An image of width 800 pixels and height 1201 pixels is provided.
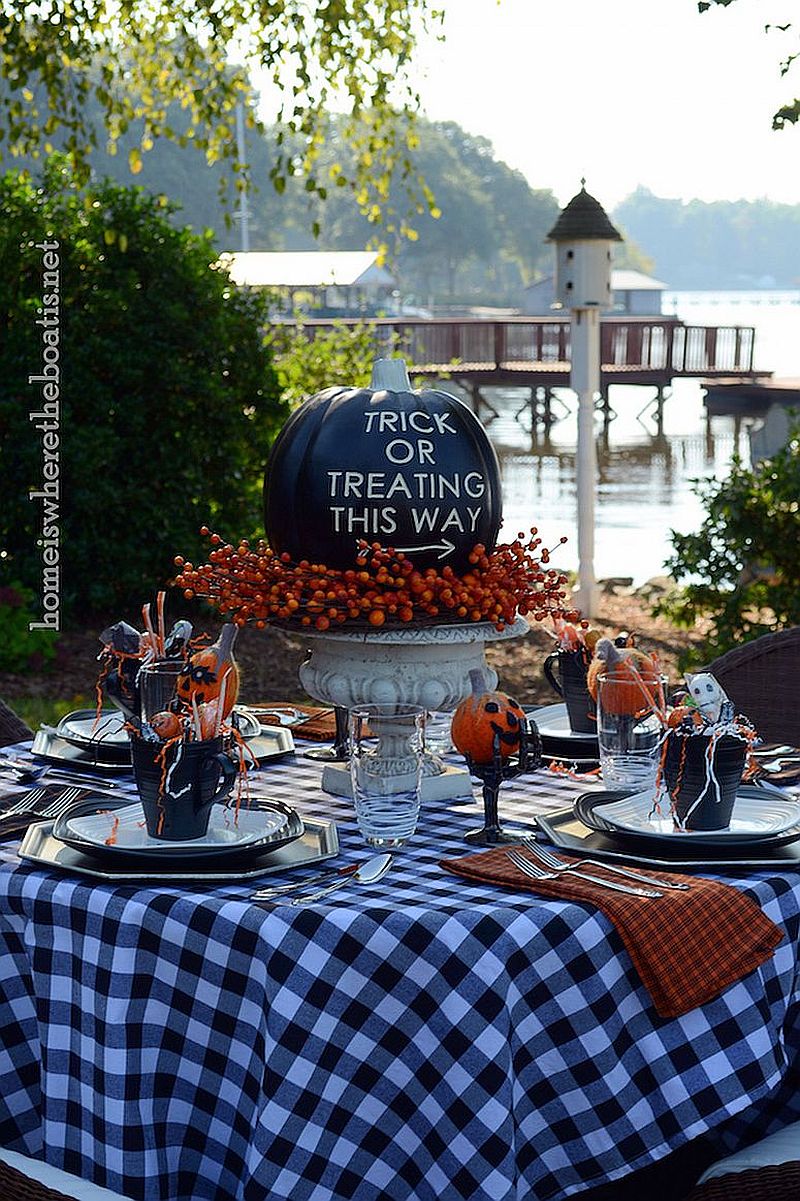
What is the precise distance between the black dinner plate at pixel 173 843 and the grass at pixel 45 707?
4269 mm

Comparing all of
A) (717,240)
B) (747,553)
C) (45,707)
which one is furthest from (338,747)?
(717,240)

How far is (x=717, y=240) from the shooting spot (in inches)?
7259

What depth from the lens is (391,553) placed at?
2.84m

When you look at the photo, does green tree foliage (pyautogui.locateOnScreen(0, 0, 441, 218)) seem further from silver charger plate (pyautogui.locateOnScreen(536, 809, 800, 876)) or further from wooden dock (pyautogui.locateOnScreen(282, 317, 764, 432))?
wooden dock (pyautogui.locateOnScreen(282, 317, 764, 432))

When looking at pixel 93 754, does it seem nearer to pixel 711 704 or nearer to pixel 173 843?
pixel 173 843

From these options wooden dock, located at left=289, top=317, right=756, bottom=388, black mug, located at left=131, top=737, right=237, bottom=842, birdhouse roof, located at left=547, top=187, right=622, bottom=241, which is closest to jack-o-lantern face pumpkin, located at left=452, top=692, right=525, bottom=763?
black mug, located at left=131, top=737, right=237, bottom=842

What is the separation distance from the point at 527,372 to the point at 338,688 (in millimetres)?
29771

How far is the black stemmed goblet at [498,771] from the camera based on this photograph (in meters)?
2.54

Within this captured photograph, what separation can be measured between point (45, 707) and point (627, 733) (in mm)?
5008

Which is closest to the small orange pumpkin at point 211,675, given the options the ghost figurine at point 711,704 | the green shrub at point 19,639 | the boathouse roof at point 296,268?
the ghost figurine at point 711,704

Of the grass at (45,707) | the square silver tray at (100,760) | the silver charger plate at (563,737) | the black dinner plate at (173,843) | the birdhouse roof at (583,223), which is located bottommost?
the grass at (45,707)

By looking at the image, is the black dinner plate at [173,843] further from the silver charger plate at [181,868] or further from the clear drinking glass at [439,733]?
the clear drinking glass at [439,733]

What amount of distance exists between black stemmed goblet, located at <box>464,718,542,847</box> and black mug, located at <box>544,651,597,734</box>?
64 centimetres

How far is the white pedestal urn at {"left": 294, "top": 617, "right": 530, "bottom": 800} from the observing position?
9.39 ft
